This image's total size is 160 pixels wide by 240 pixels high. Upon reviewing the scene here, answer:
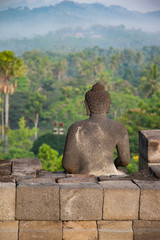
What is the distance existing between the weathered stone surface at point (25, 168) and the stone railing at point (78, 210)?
1.24 ft

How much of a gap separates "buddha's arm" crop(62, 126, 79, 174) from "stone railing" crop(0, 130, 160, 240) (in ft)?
2.51

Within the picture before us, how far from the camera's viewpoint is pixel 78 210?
4.70 metres

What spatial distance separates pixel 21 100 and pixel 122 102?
17983 millimetres

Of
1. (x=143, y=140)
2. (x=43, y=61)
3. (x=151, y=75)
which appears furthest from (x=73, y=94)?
(x=143, y=140)

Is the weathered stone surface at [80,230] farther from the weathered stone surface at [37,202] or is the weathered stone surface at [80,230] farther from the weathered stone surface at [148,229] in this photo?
the weathered stone surface at [148,229]

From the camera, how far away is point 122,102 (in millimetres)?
75312

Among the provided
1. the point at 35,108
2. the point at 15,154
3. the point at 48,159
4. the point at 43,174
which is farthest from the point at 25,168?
the point at 35,108

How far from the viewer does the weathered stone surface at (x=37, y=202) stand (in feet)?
15.0

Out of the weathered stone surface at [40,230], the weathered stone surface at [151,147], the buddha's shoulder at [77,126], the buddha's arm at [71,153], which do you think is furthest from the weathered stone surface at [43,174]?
the weathered stone surface at [151,147]

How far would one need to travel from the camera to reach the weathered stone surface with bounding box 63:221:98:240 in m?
4.76

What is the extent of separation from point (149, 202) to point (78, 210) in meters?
0.76

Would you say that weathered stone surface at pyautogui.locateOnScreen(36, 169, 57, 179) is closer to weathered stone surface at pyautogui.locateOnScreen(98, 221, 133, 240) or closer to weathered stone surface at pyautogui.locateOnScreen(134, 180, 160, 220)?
weathered stone surface at pyautogui.locateOnScreen(98, 221, 133, 240)

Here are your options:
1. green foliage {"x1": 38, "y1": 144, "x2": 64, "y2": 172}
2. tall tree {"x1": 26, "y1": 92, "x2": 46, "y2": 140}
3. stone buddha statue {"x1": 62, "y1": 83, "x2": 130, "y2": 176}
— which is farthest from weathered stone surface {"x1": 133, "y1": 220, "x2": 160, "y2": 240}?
tall tree {"x1": 26, "y1": 92, "x2": 46, "y2": 140}

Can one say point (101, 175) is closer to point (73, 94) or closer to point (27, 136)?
→ point (27, 136)
